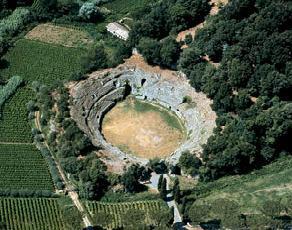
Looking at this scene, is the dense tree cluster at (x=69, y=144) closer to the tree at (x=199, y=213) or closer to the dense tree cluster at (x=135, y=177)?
the dense tree cluster at (x=135, y=177)

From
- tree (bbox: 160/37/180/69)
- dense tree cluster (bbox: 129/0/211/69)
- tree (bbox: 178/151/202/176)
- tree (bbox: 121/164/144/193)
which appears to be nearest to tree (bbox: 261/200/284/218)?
tree (bbox: 178/151/202/176)

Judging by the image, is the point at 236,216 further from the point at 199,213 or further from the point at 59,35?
the point at 59,35

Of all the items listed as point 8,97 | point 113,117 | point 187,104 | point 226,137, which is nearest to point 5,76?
point 8,97

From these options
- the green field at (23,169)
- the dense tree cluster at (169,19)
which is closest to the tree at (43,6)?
the dense tree cluster at (169,19)

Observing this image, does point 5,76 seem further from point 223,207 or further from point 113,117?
point 223,207

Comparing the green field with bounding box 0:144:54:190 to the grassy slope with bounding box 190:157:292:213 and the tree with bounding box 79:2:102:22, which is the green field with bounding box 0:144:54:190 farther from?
the tree with bounding box 79:2:102:22
